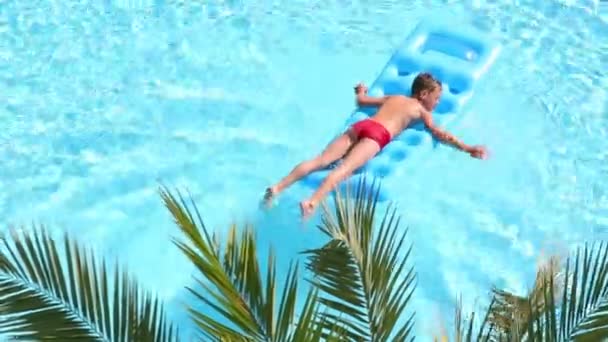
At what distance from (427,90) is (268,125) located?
1.21 metres

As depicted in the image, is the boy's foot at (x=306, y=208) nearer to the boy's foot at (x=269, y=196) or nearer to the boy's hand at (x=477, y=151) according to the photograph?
the boy's foot at (x=269, y=196)

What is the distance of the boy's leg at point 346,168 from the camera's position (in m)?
6.07

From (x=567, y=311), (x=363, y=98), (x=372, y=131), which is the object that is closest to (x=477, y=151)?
(x=372, y=131)

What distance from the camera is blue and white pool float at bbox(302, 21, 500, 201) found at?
6.86 meters

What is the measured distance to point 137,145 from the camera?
7250mm

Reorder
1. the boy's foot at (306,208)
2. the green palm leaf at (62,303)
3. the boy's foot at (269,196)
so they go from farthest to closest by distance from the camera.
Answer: the boy's foot at (269,196), the boy's foot at (306,208), the green palm leaf at (62,303)

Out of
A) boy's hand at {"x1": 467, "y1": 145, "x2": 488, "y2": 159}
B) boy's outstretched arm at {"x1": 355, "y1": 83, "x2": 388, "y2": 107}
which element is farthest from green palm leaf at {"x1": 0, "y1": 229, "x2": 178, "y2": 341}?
boy's outstretched arm at {"x1": 355, "y1": 83, "x2": 388, "y2": 107}

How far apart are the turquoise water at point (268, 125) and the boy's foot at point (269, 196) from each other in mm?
78

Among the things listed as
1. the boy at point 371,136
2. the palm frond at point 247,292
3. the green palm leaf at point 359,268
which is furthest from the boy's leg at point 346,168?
the palm frond at point 247,292

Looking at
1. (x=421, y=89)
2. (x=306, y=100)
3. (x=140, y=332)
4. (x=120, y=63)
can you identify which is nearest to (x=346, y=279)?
(x=140, y=332)

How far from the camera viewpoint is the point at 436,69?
741 centimetres

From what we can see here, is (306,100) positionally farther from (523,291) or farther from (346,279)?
(346,279)

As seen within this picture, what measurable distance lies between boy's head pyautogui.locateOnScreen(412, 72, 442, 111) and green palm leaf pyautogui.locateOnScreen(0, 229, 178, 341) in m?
3.93

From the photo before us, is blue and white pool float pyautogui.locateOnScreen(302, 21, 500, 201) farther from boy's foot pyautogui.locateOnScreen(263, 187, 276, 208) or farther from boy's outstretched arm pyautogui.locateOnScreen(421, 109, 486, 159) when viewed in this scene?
boy's foot pyautogui.locateOnScreen(263, 187, 276, 208)
